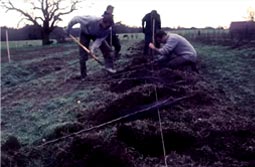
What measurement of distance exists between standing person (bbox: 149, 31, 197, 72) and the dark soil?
2.42 metres

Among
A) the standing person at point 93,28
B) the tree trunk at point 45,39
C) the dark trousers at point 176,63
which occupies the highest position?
the standing person at point 93,28

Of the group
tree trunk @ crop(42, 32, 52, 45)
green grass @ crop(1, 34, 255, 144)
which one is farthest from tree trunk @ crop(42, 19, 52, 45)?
green grass @ crop(1, 34, 255, 144)

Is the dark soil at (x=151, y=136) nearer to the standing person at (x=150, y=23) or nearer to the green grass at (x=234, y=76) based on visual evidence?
the green grass at (x=234, y=76)

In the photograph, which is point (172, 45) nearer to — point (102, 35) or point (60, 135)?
point (102, 35)

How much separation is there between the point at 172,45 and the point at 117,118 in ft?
12.8

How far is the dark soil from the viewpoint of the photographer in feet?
16.8

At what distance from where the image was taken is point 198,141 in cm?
559

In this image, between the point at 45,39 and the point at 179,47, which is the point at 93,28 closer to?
the point at 179,47

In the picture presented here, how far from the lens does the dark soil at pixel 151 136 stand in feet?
16.8

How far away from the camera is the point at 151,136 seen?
5.73 metres

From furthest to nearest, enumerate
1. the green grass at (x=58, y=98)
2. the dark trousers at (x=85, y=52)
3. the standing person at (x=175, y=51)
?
1. the dark trousers at (x=85, y=52)
2. the standing person at (x=175, y=51)
3. the green grass at (x=58, y=98)

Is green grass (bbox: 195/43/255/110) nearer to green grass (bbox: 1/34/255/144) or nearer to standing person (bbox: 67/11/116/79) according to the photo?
green grass (bbox: 1/34/255/144)

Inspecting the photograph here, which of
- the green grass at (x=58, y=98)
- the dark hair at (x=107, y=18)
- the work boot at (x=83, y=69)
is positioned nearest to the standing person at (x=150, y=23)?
the green grass at (x=58, y=98)

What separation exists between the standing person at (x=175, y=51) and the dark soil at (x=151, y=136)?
7.93 feet
